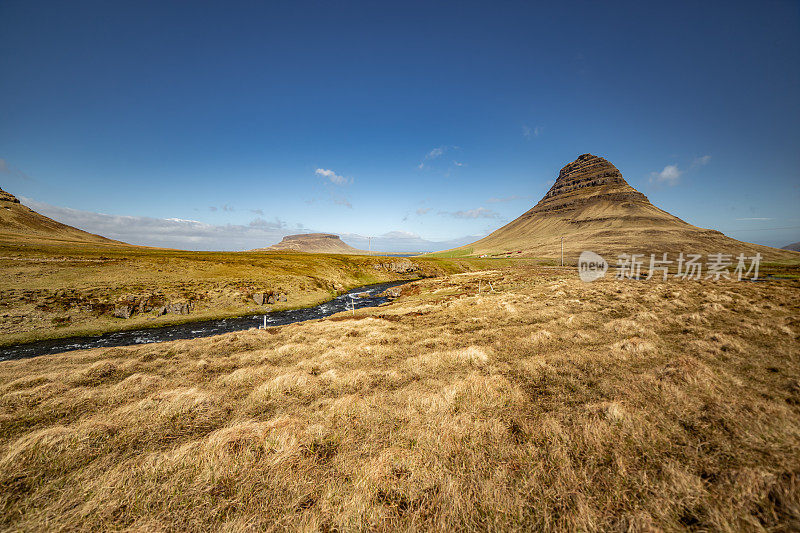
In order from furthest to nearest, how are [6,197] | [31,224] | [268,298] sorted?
[6,197] → [31,224] → [268,298]

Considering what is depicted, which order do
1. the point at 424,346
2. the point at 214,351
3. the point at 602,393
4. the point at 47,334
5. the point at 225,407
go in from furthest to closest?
the point at 47,334, the point at 214,351, the point at 424,346, the point at 225,407, the point at 602,393

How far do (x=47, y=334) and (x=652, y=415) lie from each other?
4147cm

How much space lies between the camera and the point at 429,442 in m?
5.73

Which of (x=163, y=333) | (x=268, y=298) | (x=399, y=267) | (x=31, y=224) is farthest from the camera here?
(x=31, y=224)

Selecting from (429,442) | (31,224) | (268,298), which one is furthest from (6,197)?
(429,442)

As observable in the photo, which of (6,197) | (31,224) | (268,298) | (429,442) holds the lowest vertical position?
(268,298)

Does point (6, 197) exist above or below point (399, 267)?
above

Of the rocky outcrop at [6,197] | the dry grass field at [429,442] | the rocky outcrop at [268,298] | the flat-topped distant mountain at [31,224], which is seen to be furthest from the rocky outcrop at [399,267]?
the rocky outcrop at [6,197]

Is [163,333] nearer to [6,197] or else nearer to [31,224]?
[31,224]

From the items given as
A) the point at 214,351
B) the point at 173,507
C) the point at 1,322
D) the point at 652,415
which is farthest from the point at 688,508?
the point at 1,322

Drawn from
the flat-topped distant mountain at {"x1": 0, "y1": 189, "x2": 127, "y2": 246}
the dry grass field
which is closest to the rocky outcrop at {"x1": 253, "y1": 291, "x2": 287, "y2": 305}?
the dry grass field

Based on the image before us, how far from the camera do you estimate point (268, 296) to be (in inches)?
1484

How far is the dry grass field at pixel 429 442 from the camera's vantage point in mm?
4039

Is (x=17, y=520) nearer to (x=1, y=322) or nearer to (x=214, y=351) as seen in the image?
(x=214, y=351)
